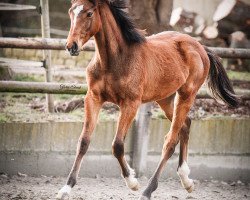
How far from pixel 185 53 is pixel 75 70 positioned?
12.5 feet

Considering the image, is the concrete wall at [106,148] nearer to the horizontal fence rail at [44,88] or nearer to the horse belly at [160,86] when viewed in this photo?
the horizontal fence rail at [44,88]

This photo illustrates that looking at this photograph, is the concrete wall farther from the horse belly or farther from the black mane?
the black mane

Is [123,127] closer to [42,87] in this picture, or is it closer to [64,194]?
[64,194]

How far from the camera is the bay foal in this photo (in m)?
4.45

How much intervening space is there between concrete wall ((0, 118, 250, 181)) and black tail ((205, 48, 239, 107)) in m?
0.68

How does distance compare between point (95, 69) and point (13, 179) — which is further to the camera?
point (13, 179)

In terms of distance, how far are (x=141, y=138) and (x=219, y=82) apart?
1095mm

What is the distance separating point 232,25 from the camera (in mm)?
10594

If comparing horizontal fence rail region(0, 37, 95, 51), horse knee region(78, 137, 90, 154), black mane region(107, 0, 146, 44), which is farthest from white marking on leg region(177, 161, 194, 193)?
horizontal fence rail region(0, 37, 95, 51)

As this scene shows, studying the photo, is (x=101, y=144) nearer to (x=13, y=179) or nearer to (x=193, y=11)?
(x=13, y=179)

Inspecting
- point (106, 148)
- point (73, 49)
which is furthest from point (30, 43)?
point (73, 49)

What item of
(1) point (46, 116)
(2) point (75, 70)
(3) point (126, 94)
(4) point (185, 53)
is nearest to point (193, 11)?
(2) point (75, 70)

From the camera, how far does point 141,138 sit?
6.45 metres

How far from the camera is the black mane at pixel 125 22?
4.78 metres
